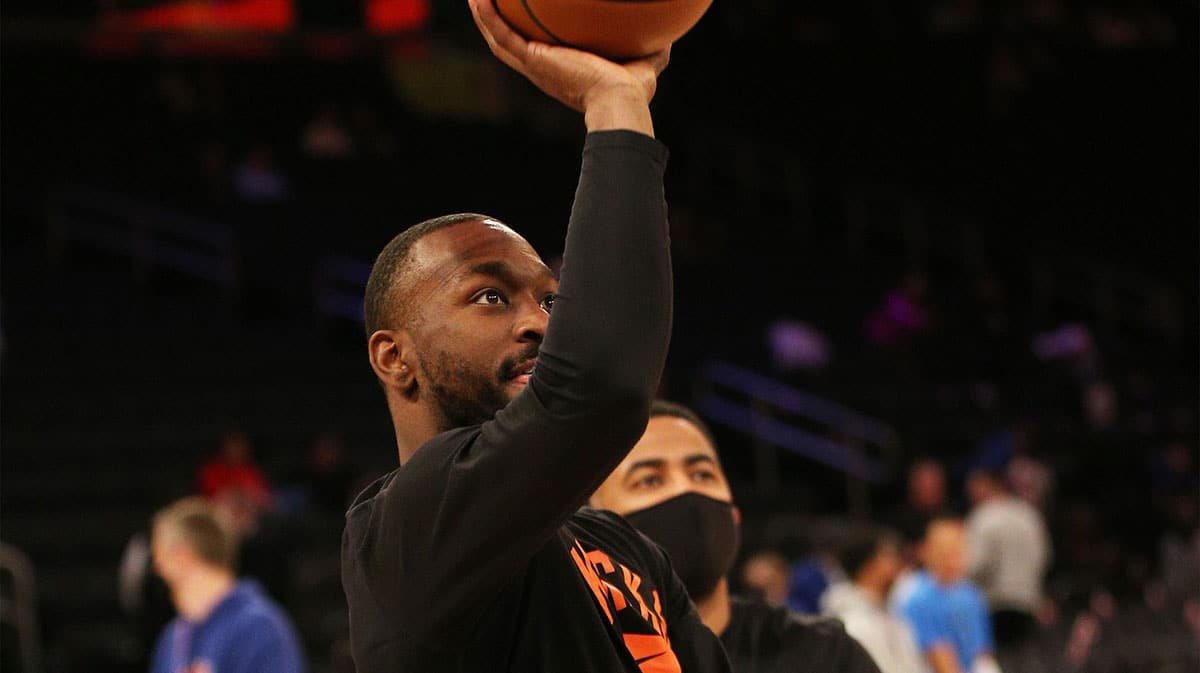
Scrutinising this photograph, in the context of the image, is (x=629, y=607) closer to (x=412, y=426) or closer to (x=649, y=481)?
(x=412, y=426)

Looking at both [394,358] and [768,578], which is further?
[768,578]

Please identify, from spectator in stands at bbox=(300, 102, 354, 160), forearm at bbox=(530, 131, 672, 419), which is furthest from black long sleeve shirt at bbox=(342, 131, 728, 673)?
spectator in stands at bbox=(300, 102, 354, 160)

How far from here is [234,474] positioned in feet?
37.5

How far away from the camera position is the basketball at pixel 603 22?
1.74 metres

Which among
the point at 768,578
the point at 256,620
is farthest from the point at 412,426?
the point at 768,578

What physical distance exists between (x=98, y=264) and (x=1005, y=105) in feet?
35.4

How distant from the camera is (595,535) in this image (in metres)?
2.25

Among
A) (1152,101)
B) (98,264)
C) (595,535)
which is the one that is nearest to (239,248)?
(98,264)

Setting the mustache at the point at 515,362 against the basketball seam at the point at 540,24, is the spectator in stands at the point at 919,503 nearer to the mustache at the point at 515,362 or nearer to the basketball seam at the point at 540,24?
the mustache at the point at 515,362

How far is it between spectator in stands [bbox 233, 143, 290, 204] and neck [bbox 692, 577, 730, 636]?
13513mm

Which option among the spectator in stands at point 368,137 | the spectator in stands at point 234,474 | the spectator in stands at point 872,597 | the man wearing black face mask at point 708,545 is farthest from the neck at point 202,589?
the spectator in stands at point 368,137

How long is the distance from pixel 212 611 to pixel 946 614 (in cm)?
411

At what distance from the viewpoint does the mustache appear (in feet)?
6.12

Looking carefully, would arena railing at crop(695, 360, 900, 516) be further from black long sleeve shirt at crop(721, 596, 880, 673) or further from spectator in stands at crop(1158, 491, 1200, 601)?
black long sleeve shirt at crop(721, 596, 880, 673)
